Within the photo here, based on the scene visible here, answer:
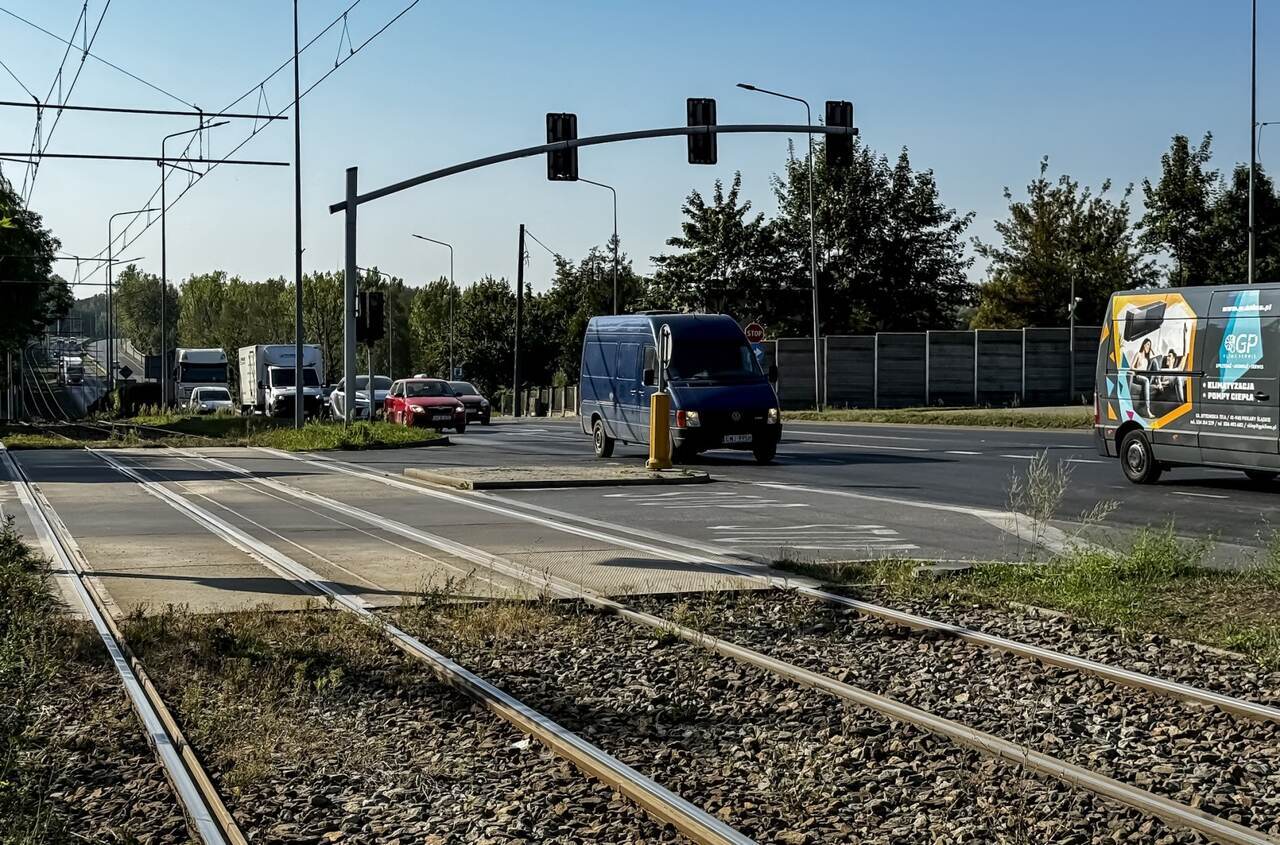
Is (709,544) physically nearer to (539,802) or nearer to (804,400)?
(539,802)

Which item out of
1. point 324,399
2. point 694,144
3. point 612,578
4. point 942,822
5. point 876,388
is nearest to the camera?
point 942,822

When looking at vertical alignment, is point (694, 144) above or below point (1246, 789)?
above

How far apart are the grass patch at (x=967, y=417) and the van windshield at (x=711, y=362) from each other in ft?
44.0

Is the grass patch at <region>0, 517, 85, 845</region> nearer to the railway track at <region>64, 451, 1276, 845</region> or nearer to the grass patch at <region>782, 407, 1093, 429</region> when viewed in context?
the railway track at <region>64, 451, 1276, 845</region>

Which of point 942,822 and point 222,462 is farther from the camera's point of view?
point 222,462

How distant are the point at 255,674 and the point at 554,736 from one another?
2048 mm

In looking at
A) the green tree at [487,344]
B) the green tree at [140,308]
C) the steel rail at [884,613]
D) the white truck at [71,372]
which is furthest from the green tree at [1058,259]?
the green tree at [140,308]

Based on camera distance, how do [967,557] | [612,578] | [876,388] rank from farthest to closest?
[876,388]
[967,557]
[612,578]

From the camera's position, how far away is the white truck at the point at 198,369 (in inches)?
2975

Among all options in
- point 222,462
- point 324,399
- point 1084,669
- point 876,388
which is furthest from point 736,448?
point 324,399

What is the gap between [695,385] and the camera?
25.1m

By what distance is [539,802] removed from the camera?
553cm

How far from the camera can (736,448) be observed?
2495 centimetres

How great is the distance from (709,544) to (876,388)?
37.5 meters
